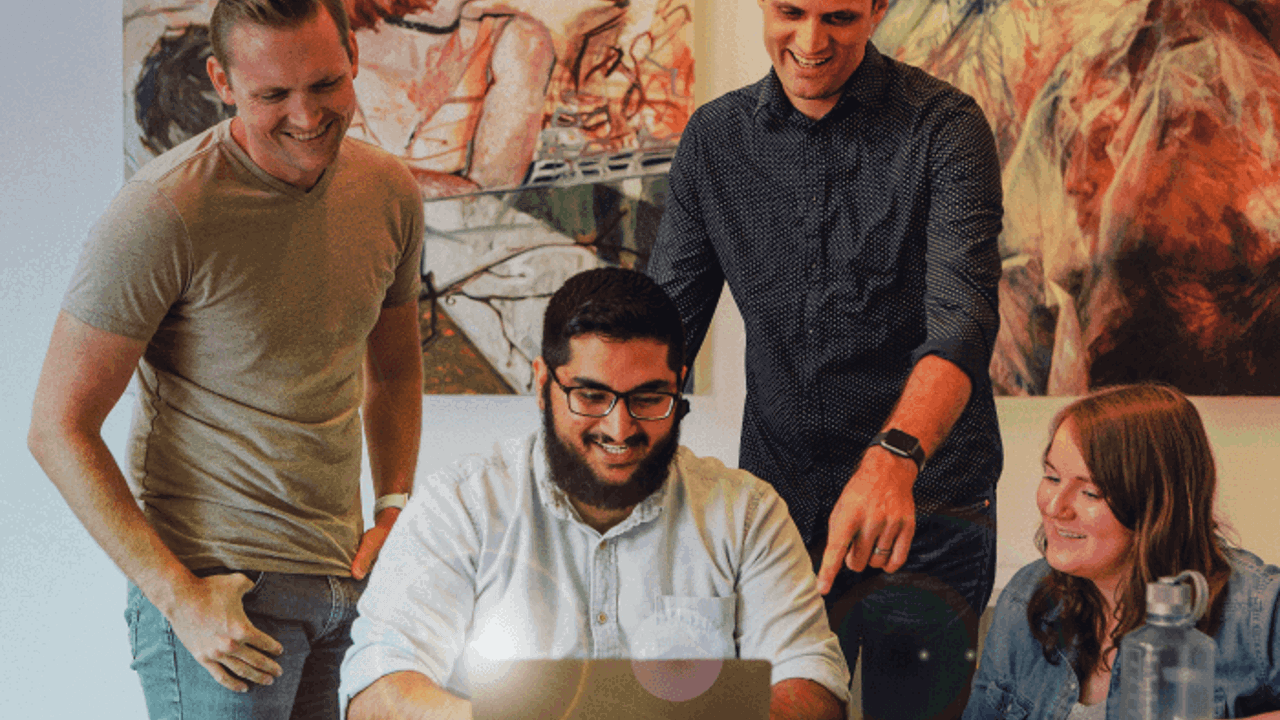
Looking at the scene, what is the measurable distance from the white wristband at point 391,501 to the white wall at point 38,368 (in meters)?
0.70

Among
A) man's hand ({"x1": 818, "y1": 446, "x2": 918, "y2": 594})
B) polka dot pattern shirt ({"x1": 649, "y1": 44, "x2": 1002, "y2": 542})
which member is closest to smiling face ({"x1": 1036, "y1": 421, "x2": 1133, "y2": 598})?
polka dot pattern shirt ({"x1": 649, "y1": 44, "x2": 1002, "y2": 542})

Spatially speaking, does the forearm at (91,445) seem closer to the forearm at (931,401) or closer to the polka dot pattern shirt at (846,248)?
the polka dot pattern shirt at (846,248)

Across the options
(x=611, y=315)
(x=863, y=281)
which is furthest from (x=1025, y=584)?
(x=611, y=315)

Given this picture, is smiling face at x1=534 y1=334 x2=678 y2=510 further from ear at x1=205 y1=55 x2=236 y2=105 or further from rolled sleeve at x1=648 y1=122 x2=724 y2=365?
ear at x1=205 y1=55 x2=236 y2=105

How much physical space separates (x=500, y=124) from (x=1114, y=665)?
1.70 m

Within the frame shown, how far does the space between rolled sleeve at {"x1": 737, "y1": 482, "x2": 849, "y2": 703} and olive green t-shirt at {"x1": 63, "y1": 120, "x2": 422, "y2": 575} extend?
64 centimetres

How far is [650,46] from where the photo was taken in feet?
7.73

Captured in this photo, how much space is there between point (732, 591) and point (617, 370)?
364mm

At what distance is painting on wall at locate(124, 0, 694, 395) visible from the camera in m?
2.38

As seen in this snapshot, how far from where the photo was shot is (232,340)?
4.93 ft

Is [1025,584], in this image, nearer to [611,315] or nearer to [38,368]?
[611,315]

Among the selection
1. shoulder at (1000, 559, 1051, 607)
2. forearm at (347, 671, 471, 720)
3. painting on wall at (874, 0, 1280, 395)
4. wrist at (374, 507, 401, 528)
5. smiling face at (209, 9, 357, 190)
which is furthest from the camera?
painting on wall at (874, 0, 1280, 395)

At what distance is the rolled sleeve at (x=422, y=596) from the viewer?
137 cm

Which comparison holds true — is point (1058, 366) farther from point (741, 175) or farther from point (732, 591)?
point (732, 591)
